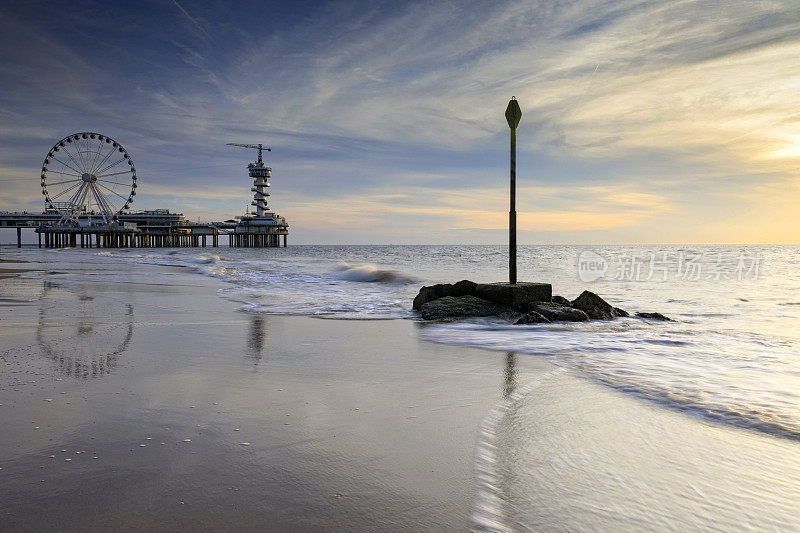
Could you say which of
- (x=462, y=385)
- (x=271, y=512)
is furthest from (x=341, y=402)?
(x=271, y=512)

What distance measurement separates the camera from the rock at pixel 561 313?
388 inches

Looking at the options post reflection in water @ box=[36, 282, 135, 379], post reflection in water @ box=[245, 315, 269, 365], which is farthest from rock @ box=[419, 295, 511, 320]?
post reflection in water @ box=[36, 282, 135, 379]

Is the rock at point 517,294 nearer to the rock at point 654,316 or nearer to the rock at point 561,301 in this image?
the rock at point 561,301

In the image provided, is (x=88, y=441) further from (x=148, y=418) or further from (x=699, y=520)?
(x=699, y=520)

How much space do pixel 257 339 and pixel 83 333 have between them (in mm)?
2713

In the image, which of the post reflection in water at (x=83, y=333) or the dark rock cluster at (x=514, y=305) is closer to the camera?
the post reflection in water at (x=83, y=333)

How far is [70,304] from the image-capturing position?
10523 millimetres

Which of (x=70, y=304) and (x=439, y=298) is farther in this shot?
(x=439, y=298)

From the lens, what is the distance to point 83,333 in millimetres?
7102

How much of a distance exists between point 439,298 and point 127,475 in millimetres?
9086

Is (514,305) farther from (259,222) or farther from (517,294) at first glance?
(259,222)

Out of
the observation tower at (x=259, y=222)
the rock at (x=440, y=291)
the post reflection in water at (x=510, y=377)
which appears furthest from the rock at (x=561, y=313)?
the observation tower at (x=259, y=222)

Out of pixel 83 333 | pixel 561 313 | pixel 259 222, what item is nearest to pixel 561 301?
pixel 561 313

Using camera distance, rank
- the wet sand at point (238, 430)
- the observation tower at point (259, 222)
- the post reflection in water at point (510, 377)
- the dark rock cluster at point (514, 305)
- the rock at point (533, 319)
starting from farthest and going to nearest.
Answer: the observation tower at point (259, 222)
the dark rock cluster at point (514, 305)
the rock at point (533, 319)
the post reflection in water at point (510, 377)
the wet sand at point (238, 430)
